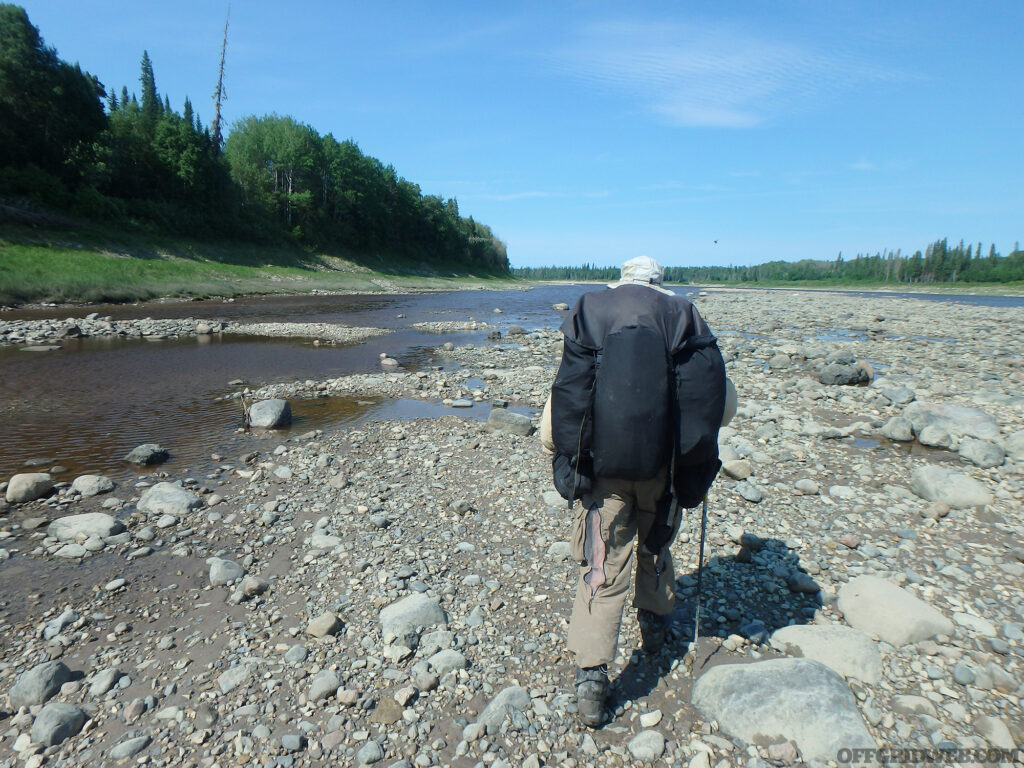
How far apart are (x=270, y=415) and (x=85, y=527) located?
4.13 meters

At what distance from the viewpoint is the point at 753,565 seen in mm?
4805

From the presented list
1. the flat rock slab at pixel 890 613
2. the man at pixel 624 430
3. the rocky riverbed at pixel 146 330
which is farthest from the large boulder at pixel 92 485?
the rocky riverbed at pixel 146 330

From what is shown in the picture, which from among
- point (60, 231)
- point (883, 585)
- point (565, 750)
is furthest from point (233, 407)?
point (60, 231)

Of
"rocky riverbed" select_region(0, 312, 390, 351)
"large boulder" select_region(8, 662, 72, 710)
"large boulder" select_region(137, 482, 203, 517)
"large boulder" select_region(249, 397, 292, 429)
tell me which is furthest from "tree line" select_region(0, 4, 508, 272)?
"large boulder" select_region(8, 662, 72, 710)

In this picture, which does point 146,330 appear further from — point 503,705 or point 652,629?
point 652,629

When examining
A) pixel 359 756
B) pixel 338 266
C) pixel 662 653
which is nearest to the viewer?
pixel 359 756

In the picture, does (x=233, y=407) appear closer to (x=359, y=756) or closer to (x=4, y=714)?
(x=4, y=714)

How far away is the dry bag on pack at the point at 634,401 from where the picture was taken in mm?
2791

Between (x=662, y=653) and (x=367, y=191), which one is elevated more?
(x=367, y=191)

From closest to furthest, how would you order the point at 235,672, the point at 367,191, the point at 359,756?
1. the point at 359,756
2. the point at 235,672
3. the point at 367,191

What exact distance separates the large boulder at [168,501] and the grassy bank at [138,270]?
26.9 meters

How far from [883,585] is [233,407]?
1111 cm

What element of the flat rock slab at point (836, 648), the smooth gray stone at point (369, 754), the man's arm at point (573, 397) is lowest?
the smooth gray stone at point (369, 754)

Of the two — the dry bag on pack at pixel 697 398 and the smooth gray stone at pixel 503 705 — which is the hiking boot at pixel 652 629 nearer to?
the smooth gray stone at pixel 503 705
